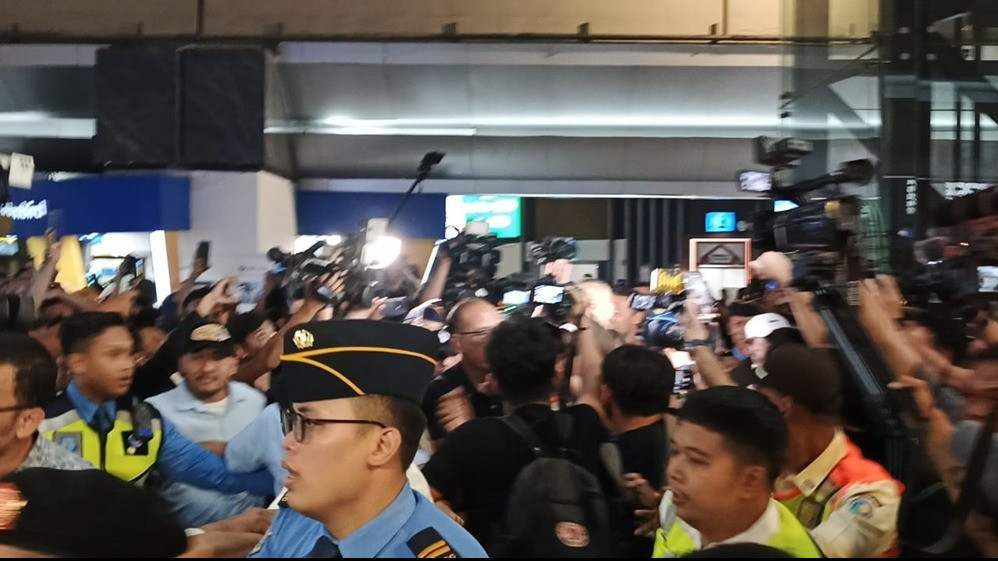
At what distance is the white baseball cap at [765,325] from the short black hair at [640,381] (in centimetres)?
100

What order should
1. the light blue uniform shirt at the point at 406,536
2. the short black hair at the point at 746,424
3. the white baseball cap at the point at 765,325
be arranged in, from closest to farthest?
the light blue uniform shirt at the point at 406,536 < the short black hair at the point at 746,424 < the white baseball cap at the point at 765,325

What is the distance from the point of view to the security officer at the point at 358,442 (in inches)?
66.2

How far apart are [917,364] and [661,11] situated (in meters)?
6.76

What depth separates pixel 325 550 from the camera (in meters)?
1.74

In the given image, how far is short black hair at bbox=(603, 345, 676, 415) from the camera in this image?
281 centimetres

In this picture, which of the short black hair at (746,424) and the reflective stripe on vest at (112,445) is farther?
the reflective stripe on vest at (112,445)

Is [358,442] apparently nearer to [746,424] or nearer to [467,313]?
[746,424]

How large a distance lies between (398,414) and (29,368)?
103cm

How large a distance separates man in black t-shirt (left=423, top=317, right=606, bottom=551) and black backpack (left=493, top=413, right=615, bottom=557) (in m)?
0.21

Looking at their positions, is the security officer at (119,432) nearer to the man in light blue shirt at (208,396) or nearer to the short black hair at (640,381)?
the man in light blue shirt at (208,396)

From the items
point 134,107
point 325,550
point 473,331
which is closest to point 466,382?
point 473,331

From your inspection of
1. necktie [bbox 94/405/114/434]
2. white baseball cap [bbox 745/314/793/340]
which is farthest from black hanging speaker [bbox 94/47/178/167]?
necktie [bbox 94/405/114/434]

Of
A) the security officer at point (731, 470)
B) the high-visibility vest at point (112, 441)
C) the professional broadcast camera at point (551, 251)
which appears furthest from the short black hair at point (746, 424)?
the professional broadcast camera at point (551, 251)

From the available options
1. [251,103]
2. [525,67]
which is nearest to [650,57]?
[525,67]
